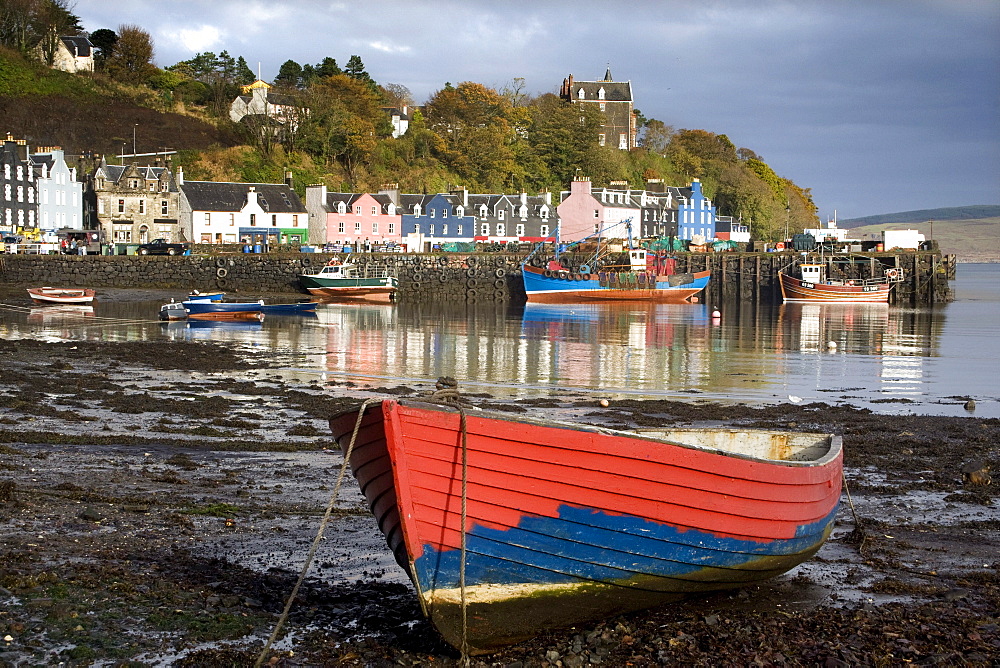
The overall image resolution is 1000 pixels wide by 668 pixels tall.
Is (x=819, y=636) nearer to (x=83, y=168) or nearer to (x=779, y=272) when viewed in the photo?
(x=779, y=272)

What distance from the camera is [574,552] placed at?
7.70 m

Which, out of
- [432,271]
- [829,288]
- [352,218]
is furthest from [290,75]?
[829,288]

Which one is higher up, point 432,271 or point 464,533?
point 432,271

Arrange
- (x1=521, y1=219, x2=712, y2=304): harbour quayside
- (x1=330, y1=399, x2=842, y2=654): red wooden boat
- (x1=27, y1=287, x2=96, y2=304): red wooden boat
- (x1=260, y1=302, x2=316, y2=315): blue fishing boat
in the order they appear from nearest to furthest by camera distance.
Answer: (x1=330, y1=399, x2=842, y2=654): red wooden boat, (x1=27, y1=287, x2=96, y2=304): red wooden boat, (x1=260, y1=302, x2=316, y2=315): blue fishing boat, (x1=521, y1=219, x2=712, y2=304): harbour quayside

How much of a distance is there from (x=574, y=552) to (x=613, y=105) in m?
129

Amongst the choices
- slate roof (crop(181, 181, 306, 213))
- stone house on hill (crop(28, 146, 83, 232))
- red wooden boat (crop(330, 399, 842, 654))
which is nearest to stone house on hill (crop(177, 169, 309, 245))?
slate roof (crop(181, 181, 306, 213))

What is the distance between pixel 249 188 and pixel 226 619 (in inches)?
3046

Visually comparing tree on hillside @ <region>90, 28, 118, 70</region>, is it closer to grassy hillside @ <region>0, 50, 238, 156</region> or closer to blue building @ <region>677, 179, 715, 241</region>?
grassy hillside @ <region>0, 50, 238, 156</region>

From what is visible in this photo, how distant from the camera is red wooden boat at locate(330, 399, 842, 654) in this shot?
23.5 feet

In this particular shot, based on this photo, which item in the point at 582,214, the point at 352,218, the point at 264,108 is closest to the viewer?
the point at 352,218

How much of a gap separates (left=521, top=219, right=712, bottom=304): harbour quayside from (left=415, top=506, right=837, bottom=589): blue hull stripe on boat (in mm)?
59511

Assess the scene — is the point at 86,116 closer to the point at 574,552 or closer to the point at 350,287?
the point at 350,287

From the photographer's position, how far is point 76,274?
65062mm

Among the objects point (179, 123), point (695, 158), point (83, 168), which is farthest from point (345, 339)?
point (695, 158)
